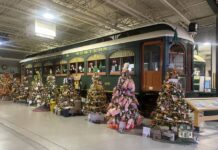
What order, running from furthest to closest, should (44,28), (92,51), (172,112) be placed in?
(44,28) < (92,51) < (172,112)

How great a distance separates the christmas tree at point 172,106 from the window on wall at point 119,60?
215 centimetres

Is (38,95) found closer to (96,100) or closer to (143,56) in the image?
(96,100)

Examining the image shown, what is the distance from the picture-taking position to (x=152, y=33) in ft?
22.8

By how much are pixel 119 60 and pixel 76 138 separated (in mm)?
3763

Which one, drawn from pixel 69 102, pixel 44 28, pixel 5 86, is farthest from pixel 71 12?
pixel 5 86

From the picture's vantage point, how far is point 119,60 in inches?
314

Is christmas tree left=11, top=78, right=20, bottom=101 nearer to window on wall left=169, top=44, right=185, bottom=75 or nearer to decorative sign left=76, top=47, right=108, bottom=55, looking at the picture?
decorative sign left=76, top=47, right=108, bottom=55

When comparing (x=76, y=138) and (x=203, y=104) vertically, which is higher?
(x=203, y=104)

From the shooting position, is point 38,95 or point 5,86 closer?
point 38,95

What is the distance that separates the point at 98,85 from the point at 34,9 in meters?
4.66

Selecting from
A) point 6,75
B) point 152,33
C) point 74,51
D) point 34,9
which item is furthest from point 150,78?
point 6,75

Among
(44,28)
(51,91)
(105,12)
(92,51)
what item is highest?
(105,12)

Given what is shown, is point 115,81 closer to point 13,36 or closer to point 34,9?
point 34,9

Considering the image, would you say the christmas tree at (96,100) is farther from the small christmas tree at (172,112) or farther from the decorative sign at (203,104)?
the decorative sign at (203,104)
